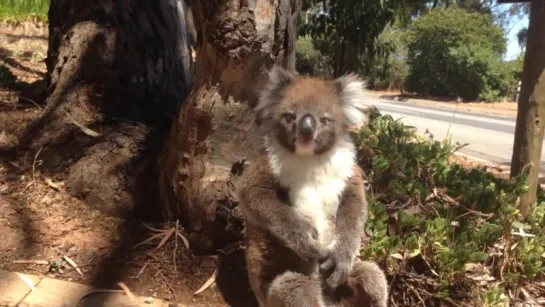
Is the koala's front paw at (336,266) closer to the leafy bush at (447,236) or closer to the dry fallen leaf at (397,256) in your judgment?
the leafy bush at (447,236)

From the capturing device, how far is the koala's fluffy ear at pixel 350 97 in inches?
121

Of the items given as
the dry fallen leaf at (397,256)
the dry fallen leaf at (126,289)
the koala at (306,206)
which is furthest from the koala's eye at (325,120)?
the dry fallen leaf at (126,289)

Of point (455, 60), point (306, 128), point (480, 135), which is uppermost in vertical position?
point (455, 60)

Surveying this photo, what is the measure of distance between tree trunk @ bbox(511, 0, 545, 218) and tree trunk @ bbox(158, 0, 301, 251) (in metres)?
1.97

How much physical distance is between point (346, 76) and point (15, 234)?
2176 millimetres

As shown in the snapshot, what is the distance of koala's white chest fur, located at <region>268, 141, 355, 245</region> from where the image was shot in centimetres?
289

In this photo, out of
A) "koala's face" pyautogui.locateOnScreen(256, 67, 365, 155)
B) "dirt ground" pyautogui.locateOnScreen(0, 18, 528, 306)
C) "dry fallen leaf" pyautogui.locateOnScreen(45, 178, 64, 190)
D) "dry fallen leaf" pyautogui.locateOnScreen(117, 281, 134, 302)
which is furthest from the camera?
"dry fallen leaf" pyautogui.locateOnScreen(45, 178, 64, 190)

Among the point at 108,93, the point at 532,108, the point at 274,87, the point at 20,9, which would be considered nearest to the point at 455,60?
the point at 20,9

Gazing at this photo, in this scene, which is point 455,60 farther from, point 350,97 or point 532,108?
point 350,97

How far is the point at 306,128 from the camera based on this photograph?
276 centimetres

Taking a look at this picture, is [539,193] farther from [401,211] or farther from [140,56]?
[140,56]

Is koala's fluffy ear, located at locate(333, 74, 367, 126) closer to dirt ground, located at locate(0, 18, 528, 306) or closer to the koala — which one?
the koala

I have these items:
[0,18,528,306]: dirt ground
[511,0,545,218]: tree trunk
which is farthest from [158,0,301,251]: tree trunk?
[511,0,545,218]: tree trunk

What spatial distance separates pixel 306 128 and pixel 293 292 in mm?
792
